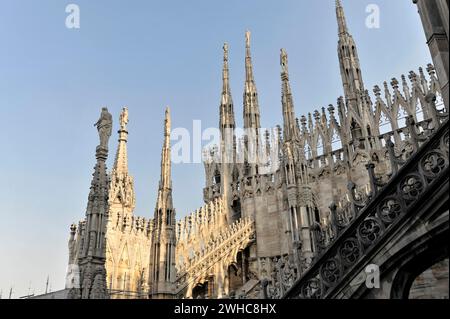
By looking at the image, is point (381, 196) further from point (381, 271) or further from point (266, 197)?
point (266, 197)

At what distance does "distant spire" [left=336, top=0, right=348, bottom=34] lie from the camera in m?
25.7

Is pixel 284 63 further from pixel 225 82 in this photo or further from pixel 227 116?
pixel 225 82

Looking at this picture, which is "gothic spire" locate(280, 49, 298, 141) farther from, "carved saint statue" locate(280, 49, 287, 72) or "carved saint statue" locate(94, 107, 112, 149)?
"carved saint statue" locate(94, 107, 112, 149)

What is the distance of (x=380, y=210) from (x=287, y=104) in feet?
55.8

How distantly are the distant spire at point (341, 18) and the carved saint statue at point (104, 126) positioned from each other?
60.1ft

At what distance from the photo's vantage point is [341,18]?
26.1 metres

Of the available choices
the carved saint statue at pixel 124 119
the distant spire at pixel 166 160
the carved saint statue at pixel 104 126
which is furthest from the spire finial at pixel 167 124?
the carved saint statue at pixel 104 126

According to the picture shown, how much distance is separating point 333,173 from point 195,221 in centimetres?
789

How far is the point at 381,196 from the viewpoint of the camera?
20.4 feet

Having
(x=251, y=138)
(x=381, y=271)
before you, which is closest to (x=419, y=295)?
(x=381, y=271)

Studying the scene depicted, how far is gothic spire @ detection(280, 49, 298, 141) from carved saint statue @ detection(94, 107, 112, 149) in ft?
36.7

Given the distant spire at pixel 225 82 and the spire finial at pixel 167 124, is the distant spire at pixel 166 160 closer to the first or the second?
the spire finial at pixel 167 124
